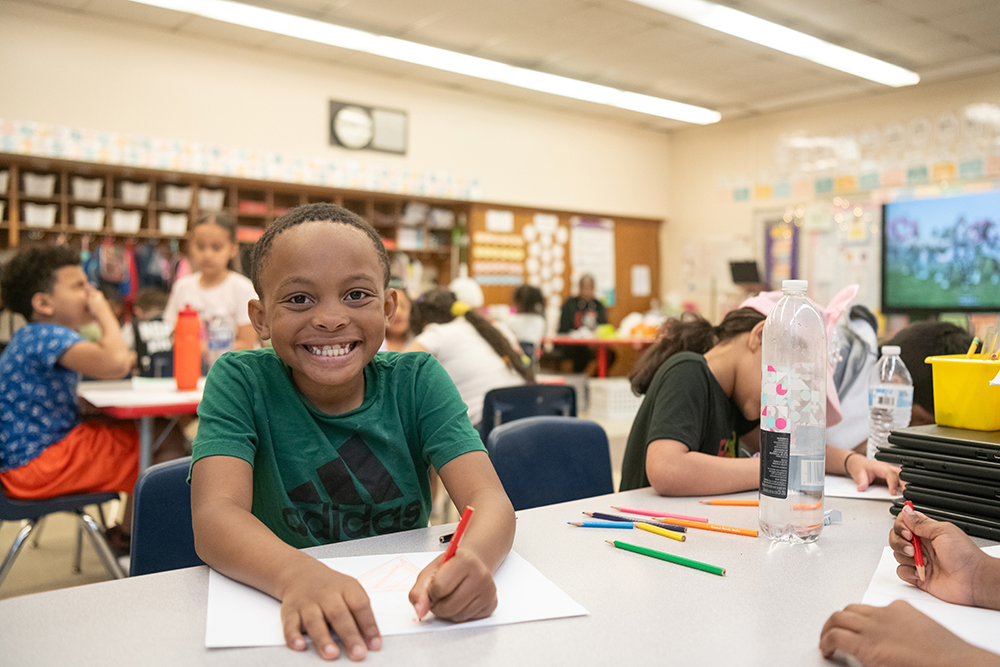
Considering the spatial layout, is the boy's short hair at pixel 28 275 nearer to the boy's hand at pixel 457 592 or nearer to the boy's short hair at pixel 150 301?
the boy's hand at pixel 457 592

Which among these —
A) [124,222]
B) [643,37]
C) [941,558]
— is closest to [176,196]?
[124,222]

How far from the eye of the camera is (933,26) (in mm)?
5652

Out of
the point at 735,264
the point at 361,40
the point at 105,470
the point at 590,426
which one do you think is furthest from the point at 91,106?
the point at 735,264

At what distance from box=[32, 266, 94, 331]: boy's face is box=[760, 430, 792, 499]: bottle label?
2459 mm

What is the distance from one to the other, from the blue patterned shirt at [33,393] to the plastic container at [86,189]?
395 centimetres

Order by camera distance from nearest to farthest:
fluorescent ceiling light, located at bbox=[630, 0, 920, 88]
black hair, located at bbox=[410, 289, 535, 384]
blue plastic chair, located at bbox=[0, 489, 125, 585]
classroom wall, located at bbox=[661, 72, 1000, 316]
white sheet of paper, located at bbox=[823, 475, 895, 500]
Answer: white sheet of paper, located at bbox=[823, 475, 895, 500] → blue plastic chair, located at bbox=[0, 489, 125, 585] → black hair, located at bbox=[410, 289, 535, 384] → fluorescent ceiling light, located at bbox=[630, 0, 920, 88] → classroom wall, located at bbox=[661, 72, 1000, 316]

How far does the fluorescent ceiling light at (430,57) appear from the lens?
17.9 feet

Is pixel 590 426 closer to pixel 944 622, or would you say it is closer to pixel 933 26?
pixel 944 622

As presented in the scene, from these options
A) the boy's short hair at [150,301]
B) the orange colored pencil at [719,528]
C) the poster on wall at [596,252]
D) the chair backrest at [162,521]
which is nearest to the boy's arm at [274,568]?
the chair backrest at [162,521]

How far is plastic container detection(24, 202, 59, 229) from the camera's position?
556 cm

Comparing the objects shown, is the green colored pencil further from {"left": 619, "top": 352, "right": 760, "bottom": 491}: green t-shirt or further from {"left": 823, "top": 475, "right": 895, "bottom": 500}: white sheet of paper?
{"left": 823, "top": 475, "right": 895, "bottom": 500}: white sheet of paper

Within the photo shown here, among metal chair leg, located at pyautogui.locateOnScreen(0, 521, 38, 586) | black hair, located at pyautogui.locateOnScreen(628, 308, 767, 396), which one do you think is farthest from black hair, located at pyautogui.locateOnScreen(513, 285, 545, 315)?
black hair, located at pyautogui.locateOnScreen(628, 308, 767, 396)

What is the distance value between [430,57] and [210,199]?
7.27 feet

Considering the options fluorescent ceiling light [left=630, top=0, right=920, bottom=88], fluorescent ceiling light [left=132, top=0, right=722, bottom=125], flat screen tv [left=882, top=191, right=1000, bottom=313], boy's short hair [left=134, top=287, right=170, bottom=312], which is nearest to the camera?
boy's short hair [left=134, top=287, right=170, bottom=312]
